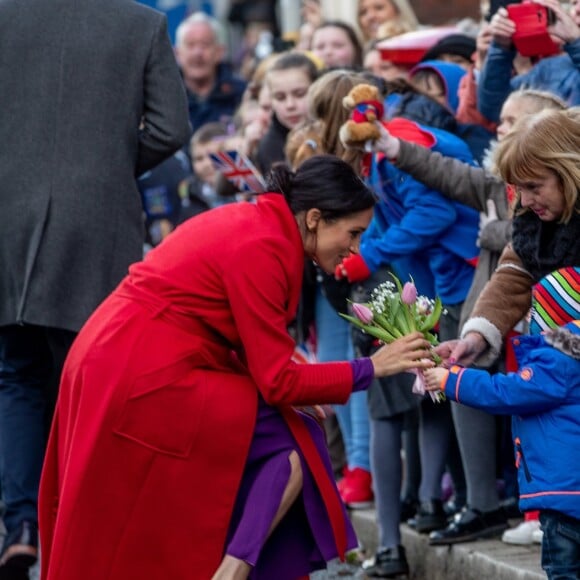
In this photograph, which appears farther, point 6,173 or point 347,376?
point 6,173

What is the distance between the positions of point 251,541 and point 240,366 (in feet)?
2.01

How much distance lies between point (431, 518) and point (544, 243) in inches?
81.4

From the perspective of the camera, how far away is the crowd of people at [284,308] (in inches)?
209

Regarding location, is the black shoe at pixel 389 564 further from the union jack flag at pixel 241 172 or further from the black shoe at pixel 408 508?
the union jack flag at pixel 241 172

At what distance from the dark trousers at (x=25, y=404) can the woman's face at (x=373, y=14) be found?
3.78m

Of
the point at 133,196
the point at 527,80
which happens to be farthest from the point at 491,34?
the point at 133,196

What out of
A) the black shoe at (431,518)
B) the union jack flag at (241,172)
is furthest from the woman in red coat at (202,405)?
the union jack flag at (241,172)

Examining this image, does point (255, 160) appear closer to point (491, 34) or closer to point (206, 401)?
point (491, 34)

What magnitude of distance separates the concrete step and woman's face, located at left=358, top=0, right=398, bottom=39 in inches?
137

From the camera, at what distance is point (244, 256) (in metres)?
5.33

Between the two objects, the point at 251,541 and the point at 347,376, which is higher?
the point at 347,376

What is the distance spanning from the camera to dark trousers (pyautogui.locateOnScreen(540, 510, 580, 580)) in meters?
5.13

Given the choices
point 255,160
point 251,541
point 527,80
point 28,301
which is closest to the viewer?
point 251,541

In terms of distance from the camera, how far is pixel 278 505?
17.6ft
